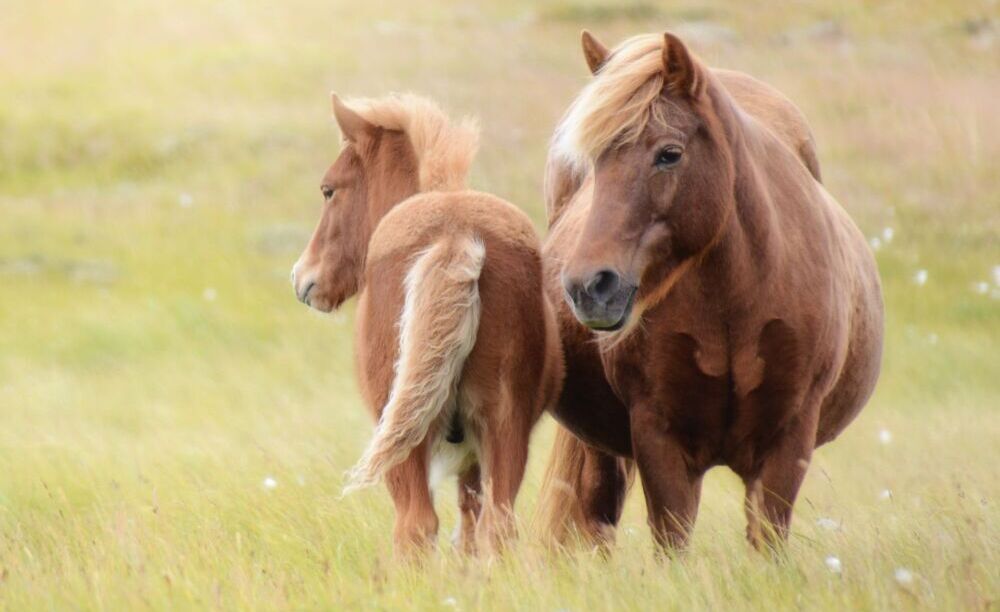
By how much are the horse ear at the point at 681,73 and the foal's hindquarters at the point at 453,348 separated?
668 mm

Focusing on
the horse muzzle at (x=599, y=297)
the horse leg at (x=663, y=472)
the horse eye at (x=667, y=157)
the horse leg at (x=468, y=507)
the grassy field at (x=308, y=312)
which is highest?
the horse eye at (x=667, y=157)

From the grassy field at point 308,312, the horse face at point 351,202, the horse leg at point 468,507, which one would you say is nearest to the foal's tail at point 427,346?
the grassy field at point 308,312

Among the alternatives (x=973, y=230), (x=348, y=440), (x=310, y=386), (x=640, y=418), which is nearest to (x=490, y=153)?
(x=973, y=230)

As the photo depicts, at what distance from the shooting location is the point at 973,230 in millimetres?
12922

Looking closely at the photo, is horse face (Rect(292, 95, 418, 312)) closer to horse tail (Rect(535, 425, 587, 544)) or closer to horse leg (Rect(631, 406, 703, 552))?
horse tail (Rect(535, 425, 587, 544))

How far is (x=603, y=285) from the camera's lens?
Result: 408cm

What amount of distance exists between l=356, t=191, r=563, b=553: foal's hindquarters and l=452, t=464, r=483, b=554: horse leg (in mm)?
272

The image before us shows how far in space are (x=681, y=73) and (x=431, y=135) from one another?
1410 mm

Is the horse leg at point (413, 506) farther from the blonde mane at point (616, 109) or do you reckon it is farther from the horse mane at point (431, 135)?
the horse mane at point (431, 135)

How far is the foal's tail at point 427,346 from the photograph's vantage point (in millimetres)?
4367

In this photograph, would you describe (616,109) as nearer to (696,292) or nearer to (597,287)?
(597,287)

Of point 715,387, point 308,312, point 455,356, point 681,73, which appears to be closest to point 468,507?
point 455,356

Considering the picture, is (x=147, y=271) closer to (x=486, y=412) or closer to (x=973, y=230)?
(x=973, y=230)

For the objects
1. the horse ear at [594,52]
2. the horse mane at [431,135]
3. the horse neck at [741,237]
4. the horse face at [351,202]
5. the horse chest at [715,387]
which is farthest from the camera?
the horse face at [351,202]
